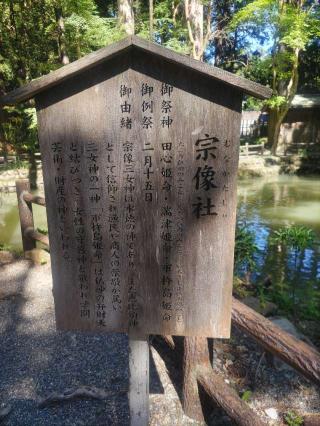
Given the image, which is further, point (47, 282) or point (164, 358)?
point (47, 282)

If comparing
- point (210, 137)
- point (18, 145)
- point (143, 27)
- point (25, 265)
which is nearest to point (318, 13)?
point (143, 27)

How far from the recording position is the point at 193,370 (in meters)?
2.47

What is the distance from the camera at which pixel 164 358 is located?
3127 millimetres

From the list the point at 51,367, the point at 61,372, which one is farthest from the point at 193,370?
the point at 51,367

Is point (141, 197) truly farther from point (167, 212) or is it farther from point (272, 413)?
point (272, 413)

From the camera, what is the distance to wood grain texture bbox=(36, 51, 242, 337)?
155 centimetres

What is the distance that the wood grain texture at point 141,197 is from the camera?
1.55m

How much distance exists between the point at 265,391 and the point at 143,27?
1524 cm

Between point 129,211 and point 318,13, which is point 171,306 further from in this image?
point 318,13

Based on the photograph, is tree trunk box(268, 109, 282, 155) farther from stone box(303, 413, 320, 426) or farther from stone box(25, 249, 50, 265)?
stone box(303, 413, 320, 426)

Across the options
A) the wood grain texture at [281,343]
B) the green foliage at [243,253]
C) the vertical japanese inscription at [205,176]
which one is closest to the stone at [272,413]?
the wood grain texture at [281,343]

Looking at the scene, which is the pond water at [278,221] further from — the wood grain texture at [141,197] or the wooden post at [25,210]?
the wood grain texture at [141,197]

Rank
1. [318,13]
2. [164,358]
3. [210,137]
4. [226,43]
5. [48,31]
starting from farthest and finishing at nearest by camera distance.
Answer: [226,43]
[318,13]
[48,31]
[164,358]
[210,137]

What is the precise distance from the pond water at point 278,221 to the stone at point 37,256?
213 centimetres
